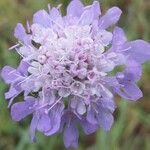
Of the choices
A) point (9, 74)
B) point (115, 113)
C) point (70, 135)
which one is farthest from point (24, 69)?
point (115, 113)

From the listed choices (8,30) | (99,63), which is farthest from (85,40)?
(8,30)

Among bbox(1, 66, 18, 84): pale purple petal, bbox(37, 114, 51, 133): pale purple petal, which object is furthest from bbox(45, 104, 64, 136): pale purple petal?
bbox(1, 66, 18, 84): pale purple petal

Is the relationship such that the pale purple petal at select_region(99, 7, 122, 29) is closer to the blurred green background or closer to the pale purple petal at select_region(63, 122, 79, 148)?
→ the pale purple petal at select_region(63, 122, 79, 148)

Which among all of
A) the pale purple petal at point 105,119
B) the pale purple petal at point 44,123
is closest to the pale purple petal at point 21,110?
the pale purple petal at point 44,123

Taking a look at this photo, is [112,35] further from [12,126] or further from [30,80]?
[12,126]

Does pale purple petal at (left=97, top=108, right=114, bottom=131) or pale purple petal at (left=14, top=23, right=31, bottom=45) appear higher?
pale purple petal at (left=14, top=23, right=31, bottom=45)

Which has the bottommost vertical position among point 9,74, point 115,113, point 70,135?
point 115,113

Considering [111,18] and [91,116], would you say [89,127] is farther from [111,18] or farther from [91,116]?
[111,18]

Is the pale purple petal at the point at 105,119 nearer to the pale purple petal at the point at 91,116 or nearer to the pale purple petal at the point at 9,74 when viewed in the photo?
the pale purple petal at the point at 91,116
